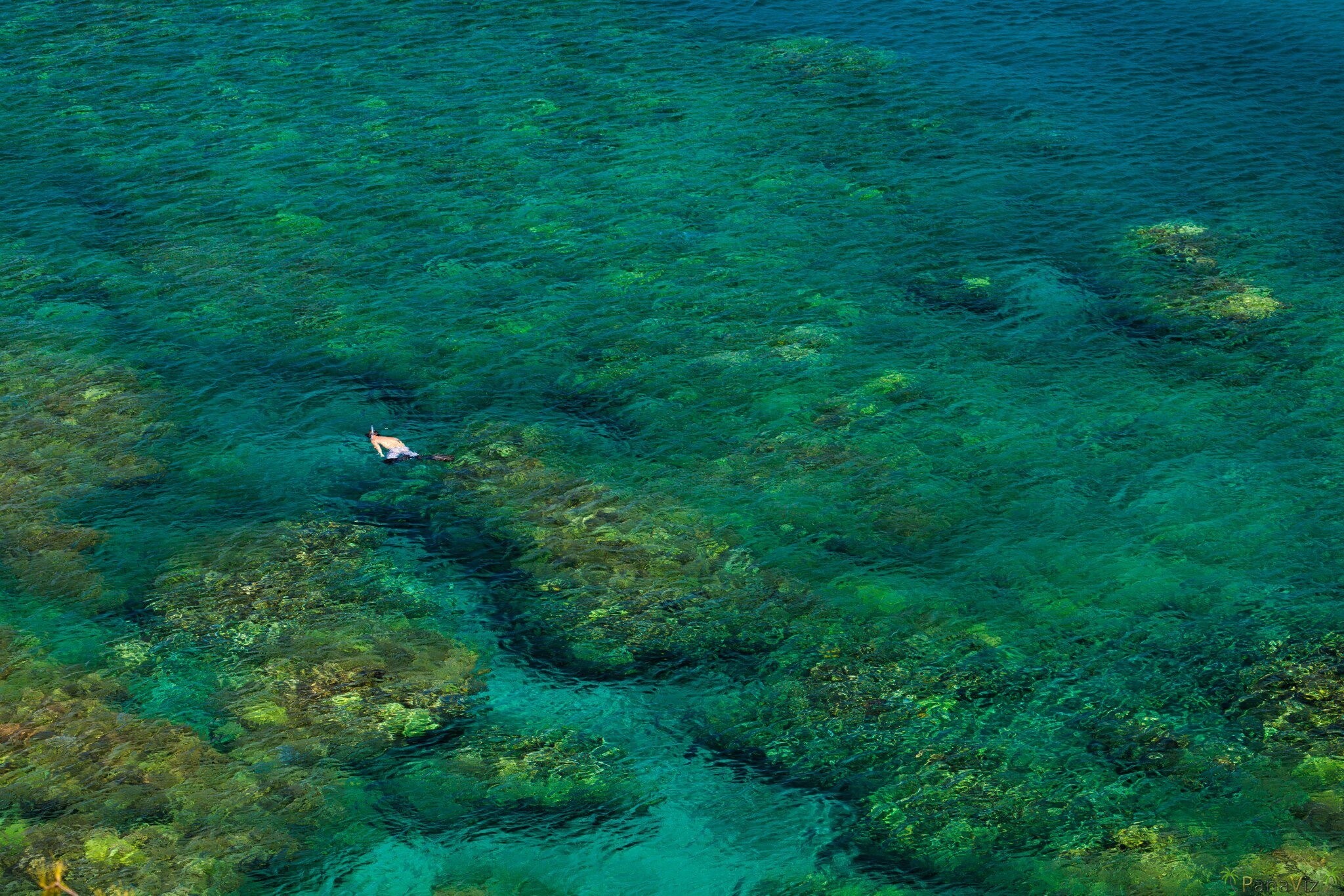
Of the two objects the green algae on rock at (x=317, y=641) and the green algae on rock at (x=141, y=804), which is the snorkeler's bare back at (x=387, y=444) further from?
the green algae on rock at (x=141, y=804)

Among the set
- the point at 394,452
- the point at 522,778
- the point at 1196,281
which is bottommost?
the point at 522,778

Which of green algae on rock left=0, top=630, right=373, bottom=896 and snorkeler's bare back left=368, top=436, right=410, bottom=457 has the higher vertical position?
snorkeler's bare back left=368, top=436, right=410, bottom=457

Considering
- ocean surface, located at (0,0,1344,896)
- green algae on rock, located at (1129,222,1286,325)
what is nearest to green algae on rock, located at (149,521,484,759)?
ocean surface, located at (0,0,1344,896)

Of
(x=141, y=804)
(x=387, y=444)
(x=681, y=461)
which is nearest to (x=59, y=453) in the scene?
(x=387, y=444)

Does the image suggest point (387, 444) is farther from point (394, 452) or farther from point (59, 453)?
point (59, 453)

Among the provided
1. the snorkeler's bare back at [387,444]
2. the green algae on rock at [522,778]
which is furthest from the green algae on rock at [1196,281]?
the green algae on rock at [522,778]

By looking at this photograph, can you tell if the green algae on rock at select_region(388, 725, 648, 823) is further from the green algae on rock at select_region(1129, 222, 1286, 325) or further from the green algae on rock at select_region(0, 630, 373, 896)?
the green algae on rock at select_region(1129, 222, 1286, 325)
